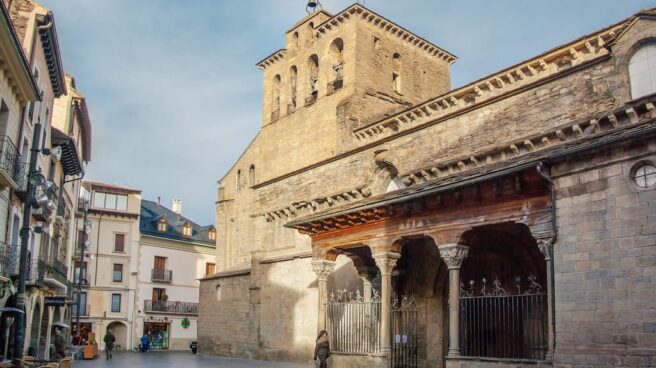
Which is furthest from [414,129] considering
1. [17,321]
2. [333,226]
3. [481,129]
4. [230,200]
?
[230,200]

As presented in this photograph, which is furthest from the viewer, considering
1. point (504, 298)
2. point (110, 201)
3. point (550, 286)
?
point (110, 201)

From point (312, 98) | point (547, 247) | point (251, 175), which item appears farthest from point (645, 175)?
point (251, 175)

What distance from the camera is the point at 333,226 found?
50.4ft

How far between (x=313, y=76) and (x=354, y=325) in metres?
18.3

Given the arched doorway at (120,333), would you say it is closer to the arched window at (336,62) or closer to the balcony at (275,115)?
the balcony at (275,115)

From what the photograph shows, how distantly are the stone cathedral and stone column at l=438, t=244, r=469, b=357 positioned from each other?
27 mm

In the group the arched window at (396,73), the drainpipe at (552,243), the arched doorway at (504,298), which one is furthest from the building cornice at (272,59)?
the drainpipe at (552,243)

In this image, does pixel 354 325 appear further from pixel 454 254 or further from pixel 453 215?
pixel 453 215

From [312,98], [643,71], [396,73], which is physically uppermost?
[396,73]

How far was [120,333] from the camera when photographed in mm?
40875

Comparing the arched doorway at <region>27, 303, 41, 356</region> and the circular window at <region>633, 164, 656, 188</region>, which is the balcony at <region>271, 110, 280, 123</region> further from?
the circular window at <region>633, 164, 656, 188</region>

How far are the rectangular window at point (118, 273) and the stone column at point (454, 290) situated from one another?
108 feet

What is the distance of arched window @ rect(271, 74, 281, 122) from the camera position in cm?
3303

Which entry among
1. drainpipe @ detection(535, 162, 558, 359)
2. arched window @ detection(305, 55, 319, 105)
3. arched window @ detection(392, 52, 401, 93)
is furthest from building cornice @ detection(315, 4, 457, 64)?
drainpipe @ detection(535, 162, 558, 359)
